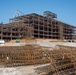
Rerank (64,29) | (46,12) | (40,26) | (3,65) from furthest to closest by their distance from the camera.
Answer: (64,29), (46,12), (40,26), (3,65)

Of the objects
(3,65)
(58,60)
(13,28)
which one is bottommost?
(3,65)

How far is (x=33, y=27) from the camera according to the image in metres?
62.5

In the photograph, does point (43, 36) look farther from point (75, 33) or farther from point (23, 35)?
point (75, 33)

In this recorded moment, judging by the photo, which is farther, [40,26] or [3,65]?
[40,26]

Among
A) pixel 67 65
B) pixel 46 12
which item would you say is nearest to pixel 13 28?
pixel 46 12

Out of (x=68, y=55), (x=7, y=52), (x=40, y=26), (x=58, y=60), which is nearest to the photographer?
(x=68, y=55)

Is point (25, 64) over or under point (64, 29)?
under

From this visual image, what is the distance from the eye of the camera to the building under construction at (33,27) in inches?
2356

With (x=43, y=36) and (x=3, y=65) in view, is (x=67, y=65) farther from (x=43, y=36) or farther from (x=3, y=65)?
(x=43, y=36)

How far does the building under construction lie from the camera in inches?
2356

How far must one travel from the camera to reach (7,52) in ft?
39.9

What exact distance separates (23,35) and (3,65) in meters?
51.4

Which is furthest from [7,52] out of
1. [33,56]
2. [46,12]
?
[46,12]

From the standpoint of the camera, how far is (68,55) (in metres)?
8.64
